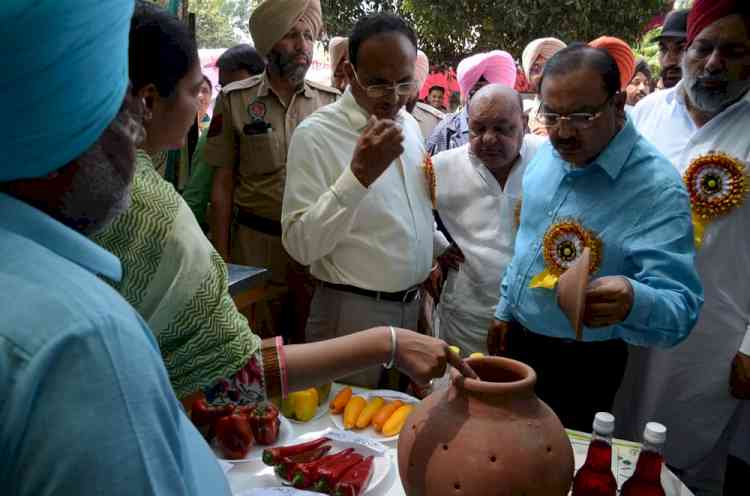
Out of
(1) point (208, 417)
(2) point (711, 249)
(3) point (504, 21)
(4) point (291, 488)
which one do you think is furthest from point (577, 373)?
(3) point (504, 21)

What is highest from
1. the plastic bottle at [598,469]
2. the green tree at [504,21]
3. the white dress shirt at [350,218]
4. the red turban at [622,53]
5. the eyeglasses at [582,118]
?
the green tree at [504,21]

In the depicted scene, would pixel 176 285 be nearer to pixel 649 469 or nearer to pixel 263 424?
pixel 263 424

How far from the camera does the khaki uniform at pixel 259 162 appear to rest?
10.9 ft

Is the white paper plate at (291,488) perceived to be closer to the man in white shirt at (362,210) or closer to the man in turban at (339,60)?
the man in white shirt at (362,210)

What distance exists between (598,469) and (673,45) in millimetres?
3328

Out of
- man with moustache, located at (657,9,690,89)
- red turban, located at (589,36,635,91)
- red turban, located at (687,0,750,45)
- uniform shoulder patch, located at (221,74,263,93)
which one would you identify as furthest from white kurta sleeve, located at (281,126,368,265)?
red turban, located at (589,36,635,91)

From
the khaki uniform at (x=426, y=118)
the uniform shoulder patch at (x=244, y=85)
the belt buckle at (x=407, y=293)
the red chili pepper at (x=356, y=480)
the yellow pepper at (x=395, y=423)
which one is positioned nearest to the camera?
the red chili pepper at (x=356, y=480)

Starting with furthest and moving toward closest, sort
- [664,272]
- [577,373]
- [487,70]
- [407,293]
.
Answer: [487,70]
[407,293]
[577,373]
[664,272]

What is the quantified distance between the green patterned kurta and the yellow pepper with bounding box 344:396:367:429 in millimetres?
687

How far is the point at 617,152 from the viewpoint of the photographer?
207 centimetres

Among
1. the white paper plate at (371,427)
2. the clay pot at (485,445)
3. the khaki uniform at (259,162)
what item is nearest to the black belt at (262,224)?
the khaki uniform at (259,162)

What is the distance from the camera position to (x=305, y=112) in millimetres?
3471

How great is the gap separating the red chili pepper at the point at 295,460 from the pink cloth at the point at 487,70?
3733 millimetres

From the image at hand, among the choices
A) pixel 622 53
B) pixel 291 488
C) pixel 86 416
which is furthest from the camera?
pixel 622 53
